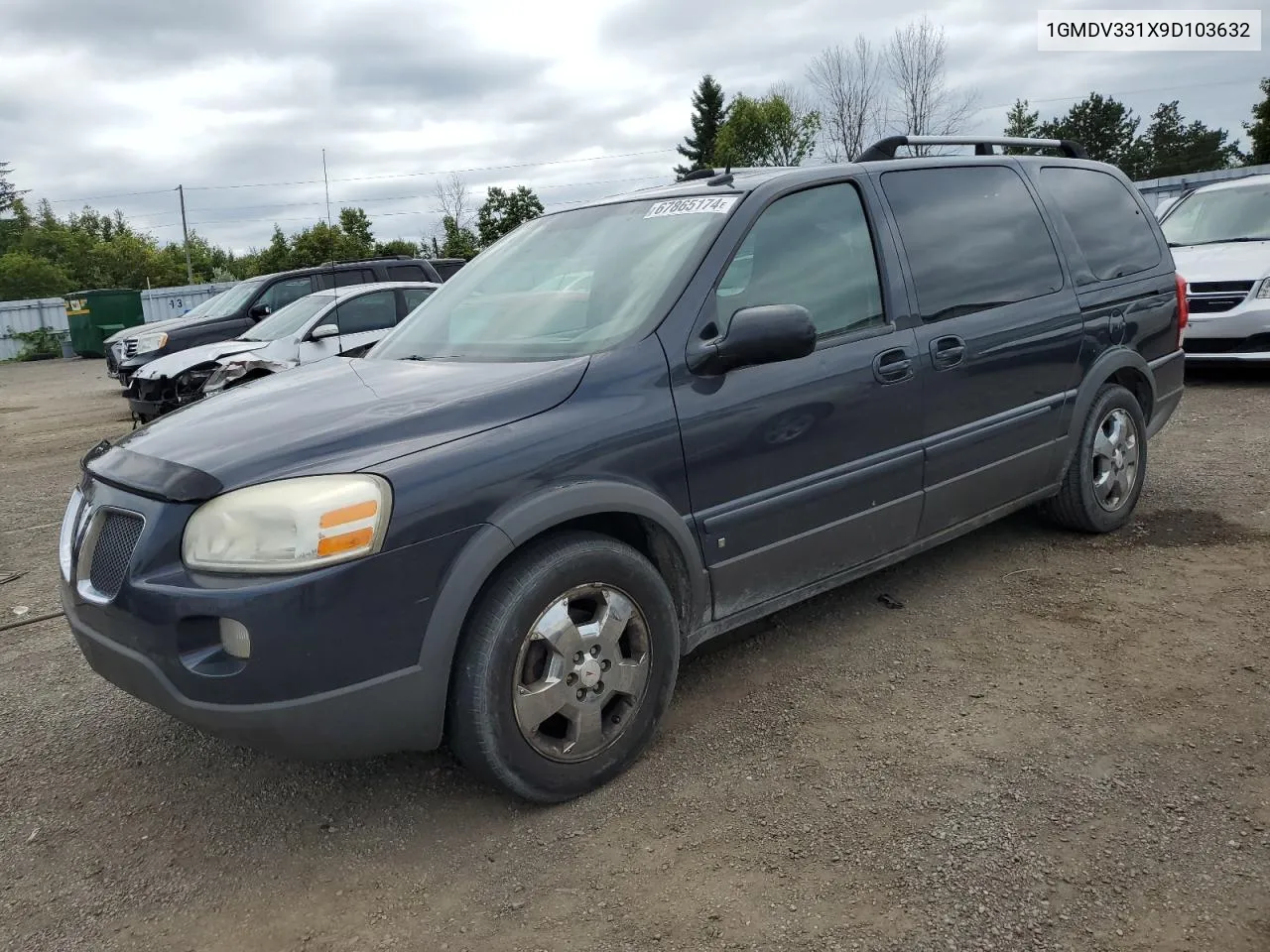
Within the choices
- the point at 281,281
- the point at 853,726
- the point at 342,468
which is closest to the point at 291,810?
the point at 342,468

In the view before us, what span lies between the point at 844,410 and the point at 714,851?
156 centimetres

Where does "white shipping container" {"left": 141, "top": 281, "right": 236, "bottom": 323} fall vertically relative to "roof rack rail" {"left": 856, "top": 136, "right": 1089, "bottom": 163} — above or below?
above

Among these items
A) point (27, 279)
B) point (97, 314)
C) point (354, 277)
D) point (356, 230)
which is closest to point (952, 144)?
point (354, 277)

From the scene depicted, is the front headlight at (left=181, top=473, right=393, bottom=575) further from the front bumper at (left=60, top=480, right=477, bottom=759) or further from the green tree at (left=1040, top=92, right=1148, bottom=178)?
the green tree at (left=1040, top=92, right=1148, bottom=178)

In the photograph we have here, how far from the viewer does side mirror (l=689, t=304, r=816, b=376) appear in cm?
296

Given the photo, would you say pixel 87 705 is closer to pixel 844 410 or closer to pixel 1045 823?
pixel 844 410

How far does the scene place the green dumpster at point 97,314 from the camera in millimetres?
26219

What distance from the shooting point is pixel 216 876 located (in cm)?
258

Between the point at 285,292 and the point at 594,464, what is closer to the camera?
the point at 594,464

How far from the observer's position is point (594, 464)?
9.12 feet

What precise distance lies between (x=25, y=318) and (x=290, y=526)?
32.4m

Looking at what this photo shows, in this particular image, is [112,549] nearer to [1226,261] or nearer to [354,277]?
[1226,261]

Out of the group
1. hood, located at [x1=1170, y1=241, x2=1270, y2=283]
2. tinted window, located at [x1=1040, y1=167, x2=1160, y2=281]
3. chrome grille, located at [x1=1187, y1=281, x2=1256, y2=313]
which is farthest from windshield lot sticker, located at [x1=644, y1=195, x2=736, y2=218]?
hood, located at [x1=1170, y1=241, x2=1270, y2=283]

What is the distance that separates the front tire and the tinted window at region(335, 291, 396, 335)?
766cm
